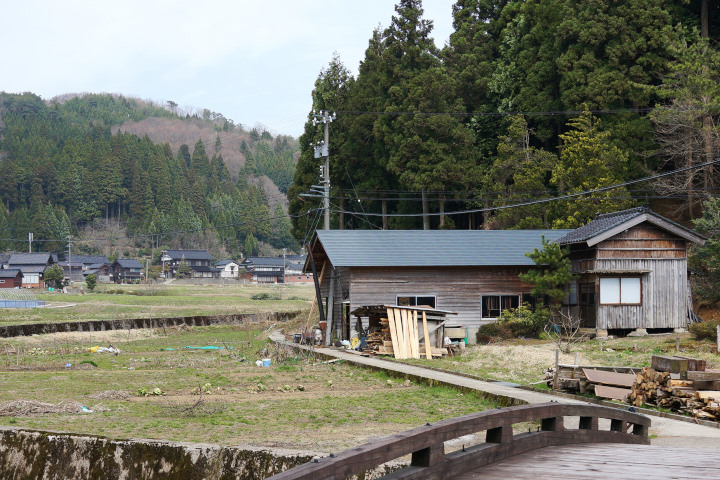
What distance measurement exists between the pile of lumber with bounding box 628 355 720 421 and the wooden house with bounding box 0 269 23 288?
301 feet

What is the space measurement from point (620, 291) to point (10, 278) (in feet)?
275

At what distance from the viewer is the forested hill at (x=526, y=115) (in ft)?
123

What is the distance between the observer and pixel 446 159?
45188mm

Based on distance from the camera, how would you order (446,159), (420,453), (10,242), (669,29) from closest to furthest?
(420,453) < (669,29) < (446,159) < (10,242)

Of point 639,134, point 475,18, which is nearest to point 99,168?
point 475,18

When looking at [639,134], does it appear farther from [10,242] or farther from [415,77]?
[10,242]

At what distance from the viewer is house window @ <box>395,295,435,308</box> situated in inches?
1128

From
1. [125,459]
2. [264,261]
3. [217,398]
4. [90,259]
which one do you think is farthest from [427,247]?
[90,259]

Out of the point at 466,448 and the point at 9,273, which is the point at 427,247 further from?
the point at 9,273

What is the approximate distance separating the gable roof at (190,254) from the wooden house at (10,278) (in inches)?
946

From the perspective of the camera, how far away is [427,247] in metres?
30.0

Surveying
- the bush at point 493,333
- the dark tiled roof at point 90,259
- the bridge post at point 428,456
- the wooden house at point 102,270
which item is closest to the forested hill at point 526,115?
the bush at point 493,333

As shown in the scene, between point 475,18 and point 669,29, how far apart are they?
20.8m

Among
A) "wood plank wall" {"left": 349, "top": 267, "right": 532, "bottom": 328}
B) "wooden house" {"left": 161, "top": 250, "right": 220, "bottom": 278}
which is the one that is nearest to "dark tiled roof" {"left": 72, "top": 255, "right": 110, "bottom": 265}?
"wooden house" {"left": 161, "top": 250, "right": 220, "bottom": 278}
